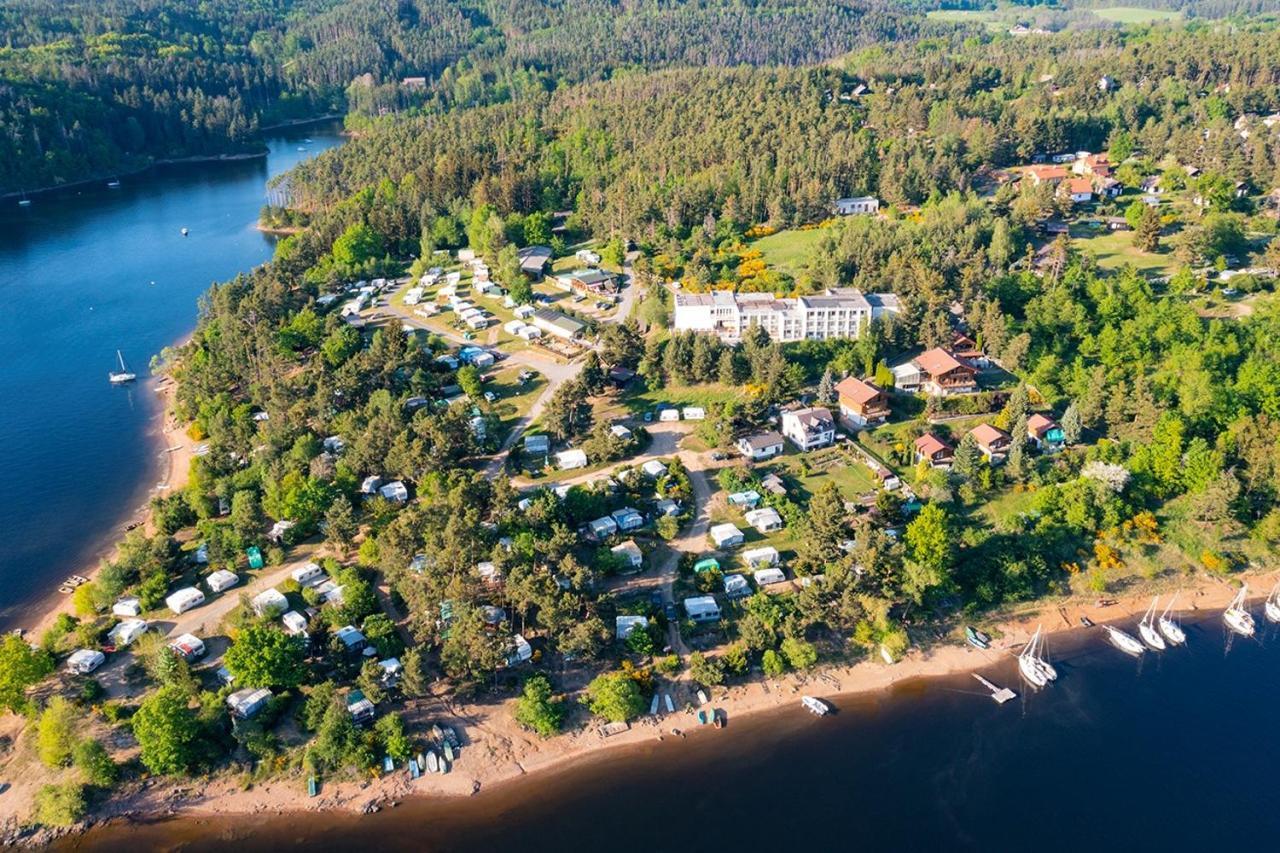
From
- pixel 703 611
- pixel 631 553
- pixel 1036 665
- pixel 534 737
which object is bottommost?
pixel 1036 665

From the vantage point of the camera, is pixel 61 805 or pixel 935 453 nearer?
pixel 61 805

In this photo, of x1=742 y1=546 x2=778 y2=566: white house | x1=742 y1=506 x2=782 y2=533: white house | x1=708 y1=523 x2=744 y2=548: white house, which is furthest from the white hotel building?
x1=742 y1=546 x2=778 y2=566: white house

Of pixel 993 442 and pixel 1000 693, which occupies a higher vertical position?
pixel 993 442

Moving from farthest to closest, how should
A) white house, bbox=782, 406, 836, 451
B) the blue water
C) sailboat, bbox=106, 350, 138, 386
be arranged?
sailboat, bbox=106, 350, 138, 386, white house, bbox=782, 406, 836, 451, the blue water

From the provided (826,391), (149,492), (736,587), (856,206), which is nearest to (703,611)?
(736,587)

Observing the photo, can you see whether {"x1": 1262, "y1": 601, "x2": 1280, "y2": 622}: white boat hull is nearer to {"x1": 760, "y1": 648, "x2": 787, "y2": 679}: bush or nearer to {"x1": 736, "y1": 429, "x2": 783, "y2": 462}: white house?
{"x1": 760, "y1": 648, "x2": 787, "y2": 679}: bush

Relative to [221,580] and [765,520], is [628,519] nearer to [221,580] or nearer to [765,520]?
[765,520]

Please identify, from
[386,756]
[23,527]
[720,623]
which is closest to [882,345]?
[720,623]

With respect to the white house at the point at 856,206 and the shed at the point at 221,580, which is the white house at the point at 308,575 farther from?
the white house at the point at 856,206
